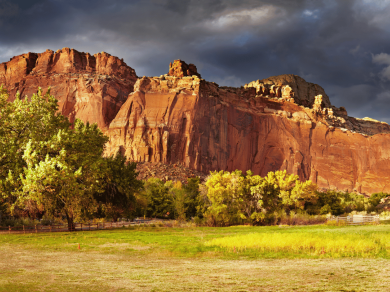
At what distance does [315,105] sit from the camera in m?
135

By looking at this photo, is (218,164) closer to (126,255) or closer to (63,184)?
(63,184)

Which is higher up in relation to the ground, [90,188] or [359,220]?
[90,188]

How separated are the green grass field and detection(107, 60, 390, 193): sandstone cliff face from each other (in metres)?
74.3

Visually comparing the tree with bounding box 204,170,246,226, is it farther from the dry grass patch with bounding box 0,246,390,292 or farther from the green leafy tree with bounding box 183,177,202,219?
the dry grass patch with bounding box 0,246,390,292

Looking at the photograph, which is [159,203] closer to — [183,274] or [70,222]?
[70,222]

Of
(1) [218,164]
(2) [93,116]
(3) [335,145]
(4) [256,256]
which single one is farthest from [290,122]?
(4) [256,256]

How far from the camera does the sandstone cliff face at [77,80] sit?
358 feet

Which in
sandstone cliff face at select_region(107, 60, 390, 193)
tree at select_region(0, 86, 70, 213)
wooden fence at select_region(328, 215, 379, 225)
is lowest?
wooden fence at select_region(328, 215, 379, 225)

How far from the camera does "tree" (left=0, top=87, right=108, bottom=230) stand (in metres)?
29.8

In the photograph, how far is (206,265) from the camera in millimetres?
16047

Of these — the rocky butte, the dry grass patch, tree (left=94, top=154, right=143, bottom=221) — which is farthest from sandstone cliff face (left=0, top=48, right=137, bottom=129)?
the dry grass patch

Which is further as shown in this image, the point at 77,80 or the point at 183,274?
the point at 77,80

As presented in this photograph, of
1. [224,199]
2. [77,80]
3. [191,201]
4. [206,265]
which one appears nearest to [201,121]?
[77,80]

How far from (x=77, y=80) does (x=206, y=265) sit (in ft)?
348
